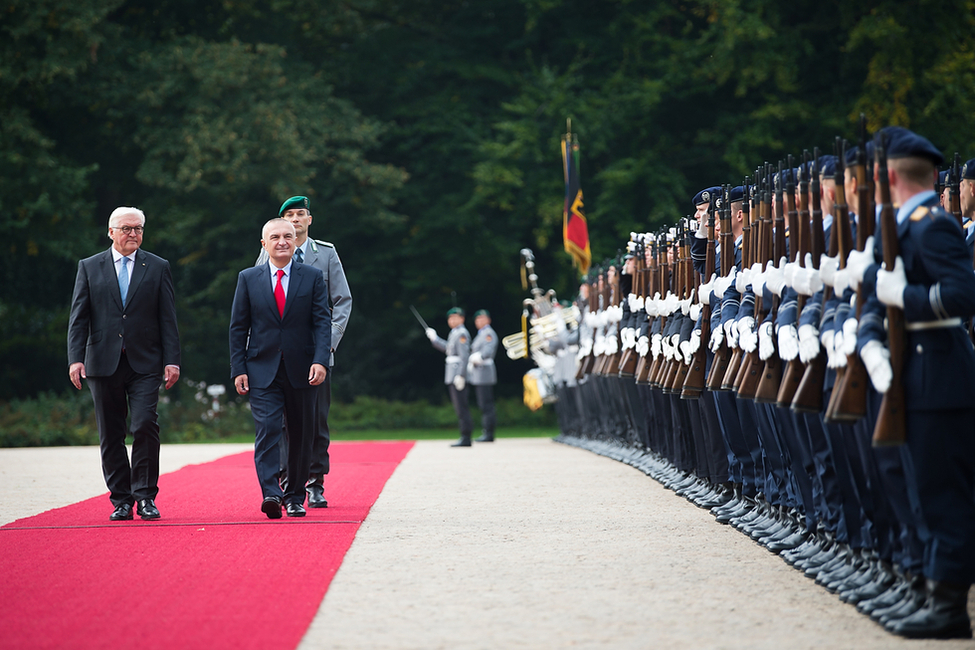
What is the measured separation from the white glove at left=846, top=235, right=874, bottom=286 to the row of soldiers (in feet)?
0.04

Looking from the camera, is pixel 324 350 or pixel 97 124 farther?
pixel 97 124

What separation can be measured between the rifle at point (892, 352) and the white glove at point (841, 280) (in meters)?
0.37

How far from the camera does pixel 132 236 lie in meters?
8.80

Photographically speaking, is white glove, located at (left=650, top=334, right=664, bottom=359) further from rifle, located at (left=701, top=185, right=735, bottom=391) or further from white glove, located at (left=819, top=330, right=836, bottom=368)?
white glove, located at (left=819, top=330, right=836, bottom=368)

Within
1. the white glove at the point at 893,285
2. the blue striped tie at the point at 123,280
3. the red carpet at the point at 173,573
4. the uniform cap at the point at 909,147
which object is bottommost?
the red carpet at the point at 173,573

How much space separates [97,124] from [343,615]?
85.0 feet

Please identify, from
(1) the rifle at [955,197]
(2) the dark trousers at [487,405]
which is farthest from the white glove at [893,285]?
(2) the dark trousers at [487,405]

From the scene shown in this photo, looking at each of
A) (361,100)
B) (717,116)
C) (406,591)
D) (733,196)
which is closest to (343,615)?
(406,591)

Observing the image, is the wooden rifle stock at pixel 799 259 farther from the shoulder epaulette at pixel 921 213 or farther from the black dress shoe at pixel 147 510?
the black dress shoe at pixel 147 510

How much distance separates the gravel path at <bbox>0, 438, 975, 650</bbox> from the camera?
4.74 metres

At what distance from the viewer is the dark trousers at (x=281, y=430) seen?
8266 mm

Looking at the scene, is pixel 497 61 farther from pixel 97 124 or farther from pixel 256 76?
pixel 97 124

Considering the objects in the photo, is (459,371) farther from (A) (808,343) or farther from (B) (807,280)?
(A) (808,343)

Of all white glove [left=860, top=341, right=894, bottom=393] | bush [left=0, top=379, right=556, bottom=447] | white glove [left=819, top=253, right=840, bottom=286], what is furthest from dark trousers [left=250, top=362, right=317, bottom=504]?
bush [left=0, top=379, right=556, bottom=447]
